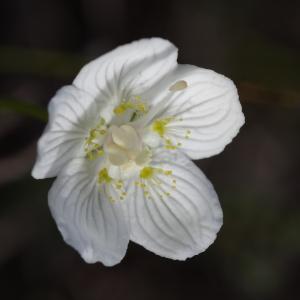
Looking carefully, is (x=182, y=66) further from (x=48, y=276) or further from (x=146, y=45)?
(x=48, y=276)

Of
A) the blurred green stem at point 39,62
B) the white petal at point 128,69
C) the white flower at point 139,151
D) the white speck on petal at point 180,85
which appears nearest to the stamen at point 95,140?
the white flower at point 139,151

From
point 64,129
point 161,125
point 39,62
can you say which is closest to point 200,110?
point 161,125

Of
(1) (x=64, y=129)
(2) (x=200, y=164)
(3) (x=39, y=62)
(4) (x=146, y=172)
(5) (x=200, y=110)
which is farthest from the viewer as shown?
(2) (x=200, y=164)

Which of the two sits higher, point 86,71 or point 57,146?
point 86,71

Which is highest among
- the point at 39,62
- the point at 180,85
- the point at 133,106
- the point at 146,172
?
the point at 180,85

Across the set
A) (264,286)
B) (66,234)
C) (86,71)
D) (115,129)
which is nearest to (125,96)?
(115,129)

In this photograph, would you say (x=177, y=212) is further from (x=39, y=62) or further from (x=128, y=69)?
(x=39, y=62)

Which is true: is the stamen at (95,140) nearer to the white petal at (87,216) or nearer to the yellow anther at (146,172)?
the white petal at (87,216)
